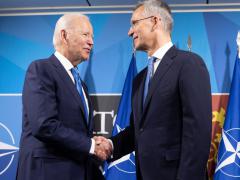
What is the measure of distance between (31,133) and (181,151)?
0.84 meters

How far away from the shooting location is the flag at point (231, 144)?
349cm

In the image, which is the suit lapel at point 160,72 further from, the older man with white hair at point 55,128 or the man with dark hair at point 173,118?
the older man with white hair at point 55,128

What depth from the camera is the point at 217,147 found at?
3750mm

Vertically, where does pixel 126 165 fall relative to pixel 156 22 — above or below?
below

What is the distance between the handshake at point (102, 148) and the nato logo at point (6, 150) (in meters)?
1.80

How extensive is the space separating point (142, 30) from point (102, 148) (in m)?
0.77

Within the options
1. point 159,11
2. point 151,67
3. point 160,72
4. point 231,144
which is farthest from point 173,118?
point 231,144

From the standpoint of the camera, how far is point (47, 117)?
2.04 meters

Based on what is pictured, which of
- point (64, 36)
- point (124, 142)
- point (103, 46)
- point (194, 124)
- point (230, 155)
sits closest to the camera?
point (194, 124)

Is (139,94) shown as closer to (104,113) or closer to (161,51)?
(161,51)

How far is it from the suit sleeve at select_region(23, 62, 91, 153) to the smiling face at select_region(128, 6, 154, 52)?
603 millimetres

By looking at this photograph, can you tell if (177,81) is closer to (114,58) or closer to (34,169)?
(34,169)

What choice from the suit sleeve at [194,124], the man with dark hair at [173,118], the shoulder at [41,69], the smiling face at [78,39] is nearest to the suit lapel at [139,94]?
the man with dark hair at [173,118]

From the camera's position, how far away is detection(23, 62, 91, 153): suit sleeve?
204 cm
